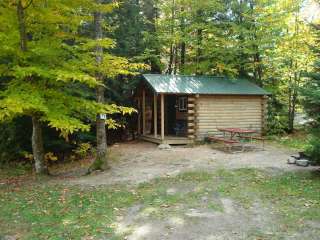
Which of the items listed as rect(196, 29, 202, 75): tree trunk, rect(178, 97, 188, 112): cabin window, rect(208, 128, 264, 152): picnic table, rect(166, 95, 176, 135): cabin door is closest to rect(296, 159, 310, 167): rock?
rect(208, 128, 264, 152): picnic table

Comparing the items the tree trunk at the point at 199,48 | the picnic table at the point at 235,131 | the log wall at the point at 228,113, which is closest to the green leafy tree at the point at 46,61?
the picnic table at the point at 235,131

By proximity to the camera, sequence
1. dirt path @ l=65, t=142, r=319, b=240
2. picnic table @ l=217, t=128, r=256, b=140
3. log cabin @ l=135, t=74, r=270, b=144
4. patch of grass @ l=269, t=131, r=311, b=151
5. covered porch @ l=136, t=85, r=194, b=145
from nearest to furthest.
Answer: dirt path @ l=65, t=142, r=319, b=240 → picnic table @ l=217, t=128, r=256, b=140 → patch of grass @ l=269, t=131, r=311, b=151 → log cabin @ l=135, t=74, r=270, b=144 → covered porch @ l=136, t=85, r=194, b=145

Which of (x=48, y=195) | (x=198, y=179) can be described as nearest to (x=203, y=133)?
(x=198, y=179)

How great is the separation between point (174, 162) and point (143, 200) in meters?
4.73

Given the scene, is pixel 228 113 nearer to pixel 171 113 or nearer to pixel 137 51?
pixel 171 113

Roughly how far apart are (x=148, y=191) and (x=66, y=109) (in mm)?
3240

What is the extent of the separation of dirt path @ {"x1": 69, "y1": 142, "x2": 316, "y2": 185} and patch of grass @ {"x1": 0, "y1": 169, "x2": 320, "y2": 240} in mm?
860

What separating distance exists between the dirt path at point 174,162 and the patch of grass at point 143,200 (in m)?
0.86

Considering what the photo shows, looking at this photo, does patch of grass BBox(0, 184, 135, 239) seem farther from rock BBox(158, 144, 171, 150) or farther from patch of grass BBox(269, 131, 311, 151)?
patch of grass BBox(269, 131, 311, 151)

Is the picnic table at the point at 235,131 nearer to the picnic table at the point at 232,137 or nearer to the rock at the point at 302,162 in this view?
the picnic table at the point at 232,137

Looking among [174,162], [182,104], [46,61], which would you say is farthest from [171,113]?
[46,61]

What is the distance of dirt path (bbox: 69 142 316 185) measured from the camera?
10.9m

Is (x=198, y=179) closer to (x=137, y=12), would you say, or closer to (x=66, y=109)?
(x=66, y=109)

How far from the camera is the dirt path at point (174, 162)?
1088cm
